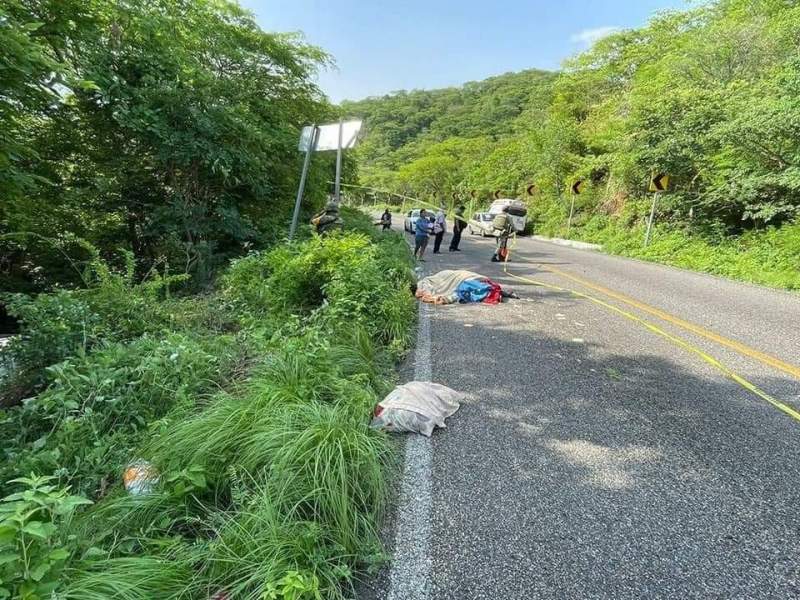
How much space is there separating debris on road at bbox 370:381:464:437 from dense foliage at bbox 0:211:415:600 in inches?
5.9

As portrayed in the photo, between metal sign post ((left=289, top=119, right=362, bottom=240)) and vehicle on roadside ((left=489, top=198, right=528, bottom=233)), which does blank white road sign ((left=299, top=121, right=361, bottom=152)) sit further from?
vehicle on roadside ((left=489, top=198, right=528, bottom=233))

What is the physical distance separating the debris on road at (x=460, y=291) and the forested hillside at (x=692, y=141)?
791 centimetres

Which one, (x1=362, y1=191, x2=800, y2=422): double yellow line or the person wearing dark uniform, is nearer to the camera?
(x1=362, y1=191, x2=800, y2=422): double yellow line

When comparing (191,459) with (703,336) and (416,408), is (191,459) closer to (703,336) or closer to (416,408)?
(416,408)

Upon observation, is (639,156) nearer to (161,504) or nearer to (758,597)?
(758,597)

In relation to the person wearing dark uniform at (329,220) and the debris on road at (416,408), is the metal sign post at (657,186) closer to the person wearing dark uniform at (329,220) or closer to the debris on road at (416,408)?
the person wearing dark uniform at (329,220)

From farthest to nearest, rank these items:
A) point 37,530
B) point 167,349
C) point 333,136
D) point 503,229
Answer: point 503,229 < point 333,136 < point 167,349 < point 37,530

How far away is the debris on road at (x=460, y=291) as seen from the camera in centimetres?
751

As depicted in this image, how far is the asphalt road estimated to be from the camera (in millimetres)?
2068

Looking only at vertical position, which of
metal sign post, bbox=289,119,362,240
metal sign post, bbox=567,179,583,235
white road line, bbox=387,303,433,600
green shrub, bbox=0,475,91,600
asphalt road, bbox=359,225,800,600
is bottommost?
white road line, bbox=387,303,433,600

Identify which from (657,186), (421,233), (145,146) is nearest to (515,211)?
(657,186)

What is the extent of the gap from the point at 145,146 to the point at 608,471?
993 cm

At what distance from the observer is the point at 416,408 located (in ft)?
11.0

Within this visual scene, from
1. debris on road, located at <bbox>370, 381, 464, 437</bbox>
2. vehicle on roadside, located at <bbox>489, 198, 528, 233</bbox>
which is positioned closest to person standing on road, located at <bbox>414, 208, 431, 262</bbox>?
debris on road, located at <bbox>370, 381, 464, 437</bbox>
